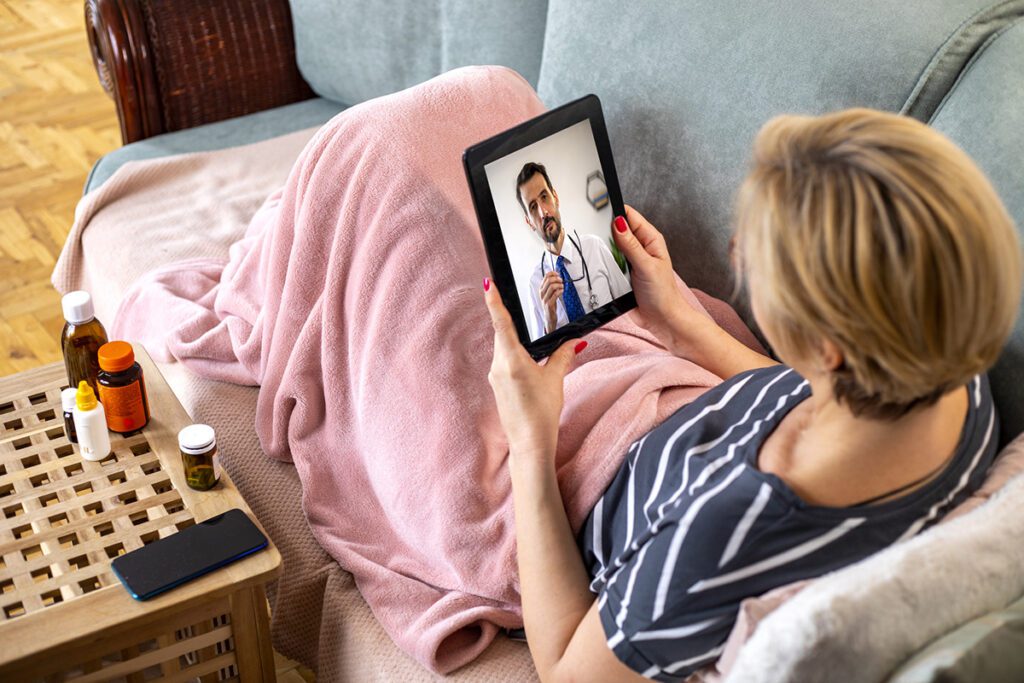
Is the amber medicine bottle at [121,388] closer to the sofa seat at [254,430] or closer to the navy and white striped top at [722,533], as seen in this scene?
the sofa seat at [254,430]

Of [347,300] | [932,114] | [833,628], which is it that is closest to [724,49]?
[932,114]

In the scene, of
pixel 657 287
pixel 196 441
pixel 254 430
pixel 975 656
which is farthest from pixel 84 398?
pixel 975 656

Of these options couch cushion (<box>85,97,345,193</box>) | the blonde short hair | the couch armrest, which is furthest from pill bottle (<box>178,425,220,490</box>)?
the couch armrest

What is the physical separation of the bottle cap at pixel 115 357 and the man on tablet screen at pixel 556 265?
1.55 ft

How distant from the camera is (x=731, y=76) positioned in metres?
1.34

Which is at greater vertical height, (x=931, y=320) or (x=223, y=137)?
(x=931, y=320)

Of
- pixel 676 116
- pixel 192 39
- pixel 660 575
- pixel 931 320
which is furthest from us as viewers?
pixel 192 39

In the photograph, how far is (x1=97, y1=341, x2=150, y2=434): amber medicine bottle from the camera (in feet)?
4.01

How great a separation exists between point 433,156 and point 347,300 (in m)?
0.21

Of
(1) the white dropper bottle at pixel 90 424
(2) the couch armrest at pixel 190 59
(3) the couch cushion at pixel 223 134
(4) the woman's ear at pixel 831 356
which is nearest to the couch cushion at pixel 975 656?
(4) the woman's ear at pixel 831 356

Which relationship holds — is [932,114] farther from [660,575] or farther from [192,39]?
[192,39]

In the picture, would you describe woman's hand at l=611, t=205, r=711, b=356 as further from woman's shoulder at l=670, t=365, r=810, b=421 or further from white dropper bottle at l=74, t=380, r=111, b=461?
white dropper bottle at l=74, t=380, r=111, b=461

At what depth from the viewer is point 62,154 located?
→ 10.0 ft

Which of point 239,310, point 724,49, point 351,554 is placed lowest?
point 351,554
